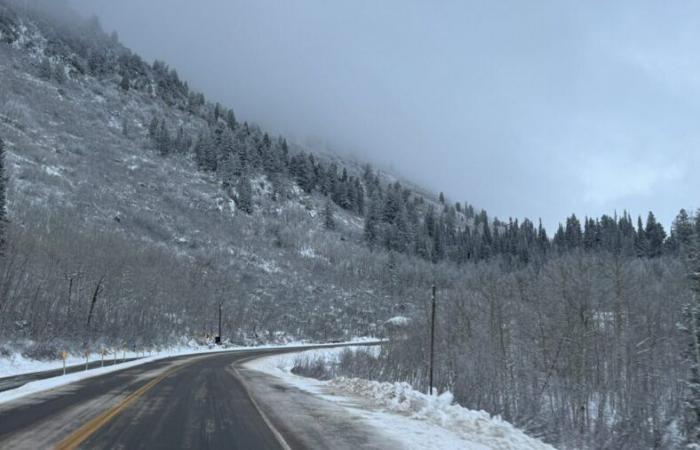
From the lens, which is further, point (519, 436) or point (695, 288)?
point (695, 288)

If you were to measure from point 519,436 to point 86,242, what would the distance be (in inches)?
2527

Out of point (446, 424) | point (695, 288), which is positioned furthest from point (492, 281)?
point (446, 424)

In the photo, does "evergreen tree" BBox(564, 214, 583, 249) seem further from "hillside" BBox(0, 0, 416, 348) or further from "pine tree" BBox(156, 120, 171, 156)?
"pine tree" BBox(156, 120, 171, 156)

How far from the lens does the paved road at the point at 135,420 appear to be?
938 cm

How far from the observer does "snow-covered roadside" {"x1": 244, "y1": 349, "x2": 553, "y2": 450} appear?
10836 mm

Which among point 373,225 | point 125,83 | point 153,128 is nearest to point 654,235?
point 373,225

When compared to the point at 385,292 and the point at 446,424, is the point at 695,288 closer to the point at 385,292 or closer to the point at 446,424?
the point at 446,424

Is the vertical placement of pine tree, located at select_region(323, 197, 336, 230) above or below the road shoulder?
above

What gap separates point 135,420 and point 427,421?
6.81 metres

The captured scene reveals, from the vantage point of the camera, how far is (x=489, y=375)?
65.1 ft

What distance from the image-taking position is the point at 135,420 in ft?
37.9

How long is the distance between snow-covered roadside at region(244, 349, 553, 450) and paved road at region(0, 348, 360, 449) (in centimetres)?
285

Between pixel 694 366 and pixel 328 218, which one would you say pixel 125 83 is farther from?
pixel 694 366

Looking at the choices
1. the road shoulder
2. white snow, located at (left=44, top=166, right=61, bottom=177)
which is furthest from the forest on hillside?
white snow, located at (left=44, top=166, right=61, bottom=177)
